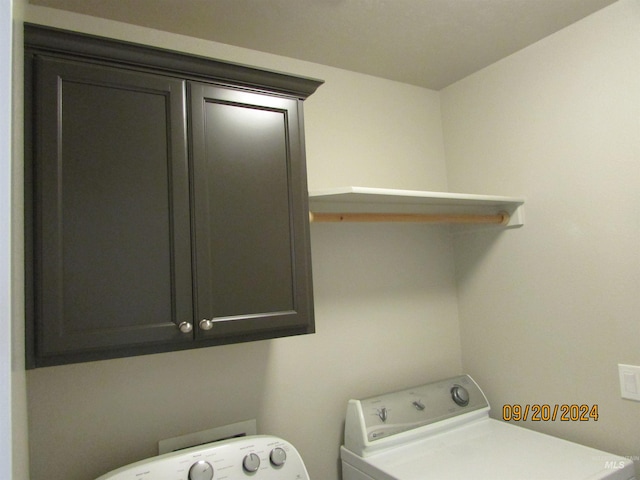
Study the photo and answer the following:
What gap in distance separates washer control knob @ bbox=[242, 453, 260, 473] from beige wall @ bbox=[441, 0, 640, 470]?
1.27 meters

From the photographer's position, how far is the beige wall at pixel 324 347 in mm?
1370

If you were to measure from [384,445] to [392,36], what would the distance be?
1.69 metres

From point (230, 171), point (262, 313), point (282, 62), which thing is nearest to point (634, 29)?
point (282, 62)

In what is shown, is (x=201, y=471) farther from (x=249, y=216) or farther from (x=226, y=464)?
(x=249, y=216)

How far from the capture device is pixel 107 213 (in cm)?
113

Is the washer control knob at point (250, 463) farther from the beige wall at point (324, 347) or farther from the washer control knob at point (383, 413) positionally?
the washer control knob at point (383, 413)

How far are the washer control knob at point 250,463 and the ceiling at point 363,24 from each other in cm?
154

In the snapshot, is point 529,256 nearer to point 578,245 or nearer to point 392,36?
point 578,245

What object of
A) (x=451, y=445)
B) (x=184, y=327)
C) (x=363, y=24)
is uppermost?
(x=363, y=24)

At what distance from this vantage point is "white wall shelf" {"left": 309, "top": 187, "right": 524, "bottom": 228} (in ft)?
5.27

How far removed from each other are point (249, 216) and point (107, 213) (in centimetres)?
41
